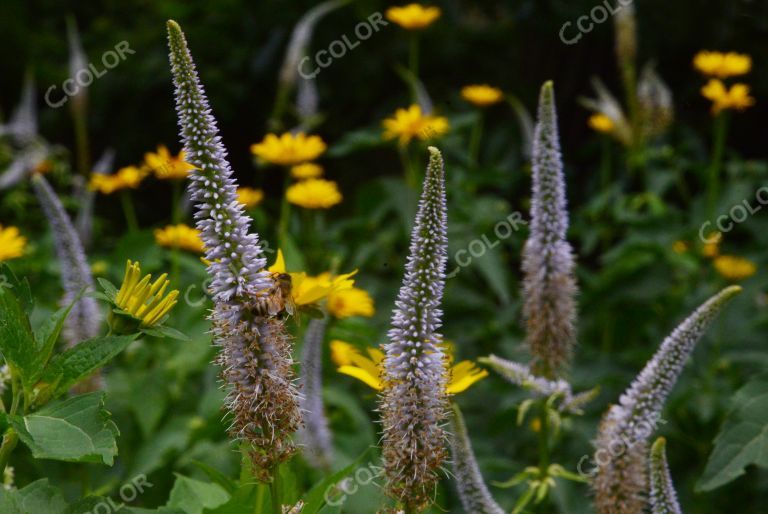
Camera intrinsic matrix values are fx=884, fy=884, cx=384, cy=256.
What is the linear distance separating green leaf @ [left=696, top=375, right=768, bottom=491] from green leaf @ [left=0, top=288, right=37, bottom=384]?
4.66ft

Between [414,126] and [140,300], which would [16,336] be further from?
[414,126]

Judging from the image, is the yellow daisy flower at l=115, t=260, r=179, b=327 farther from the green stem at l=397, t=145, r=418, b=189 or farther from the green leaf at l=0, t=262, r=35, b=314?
the green stem at l=397, t=145, r=418, b=189

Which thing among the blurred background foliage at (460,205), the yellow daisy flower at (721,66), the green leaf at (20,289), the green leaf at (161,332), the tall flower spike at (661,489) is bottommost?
the blurred background foliage at (460,205)

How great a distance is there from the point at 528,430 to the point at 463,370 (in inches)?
71.6

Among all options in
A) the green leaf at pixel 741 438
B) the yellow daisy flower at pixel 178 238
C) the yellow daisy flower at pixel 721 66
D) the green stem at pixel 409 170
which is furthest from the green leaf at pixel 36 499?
the yellow daisy flower at pixel 721 66

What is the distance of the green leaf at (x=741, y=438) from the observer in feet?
6.55

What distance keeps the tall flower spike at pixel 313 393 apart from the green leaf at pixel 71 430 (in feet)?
3.16

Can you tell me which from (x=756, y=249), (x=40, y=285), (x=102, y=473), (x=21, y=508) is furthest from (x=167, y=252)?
(x=756, y=249)

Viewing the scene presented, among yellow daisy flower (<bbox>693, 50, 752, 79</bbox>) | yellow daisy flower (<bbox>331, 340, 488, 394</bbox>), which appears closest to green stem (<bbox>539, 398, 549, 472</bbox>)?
yellow daisy flower (<bbox>331, 340, 488, 394</bbox>)

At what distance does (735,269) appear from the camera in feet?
12.3

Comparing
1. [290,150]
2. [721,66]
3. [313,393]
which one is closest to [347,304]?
[313,393]

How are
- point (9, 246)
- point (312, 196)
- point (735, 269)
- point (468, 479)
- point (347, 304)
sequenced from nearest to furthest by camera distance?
1. point (468, 479)
2. point (347, 304)
3. point (9, 246)
4. point (312, 196)
5. point (735, 269)

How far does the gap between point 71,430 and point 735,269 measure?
10.2ft

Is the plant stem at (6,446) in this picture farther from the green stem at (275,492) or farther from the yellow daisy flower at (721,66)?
the yellow daisy flower at (721,66)
